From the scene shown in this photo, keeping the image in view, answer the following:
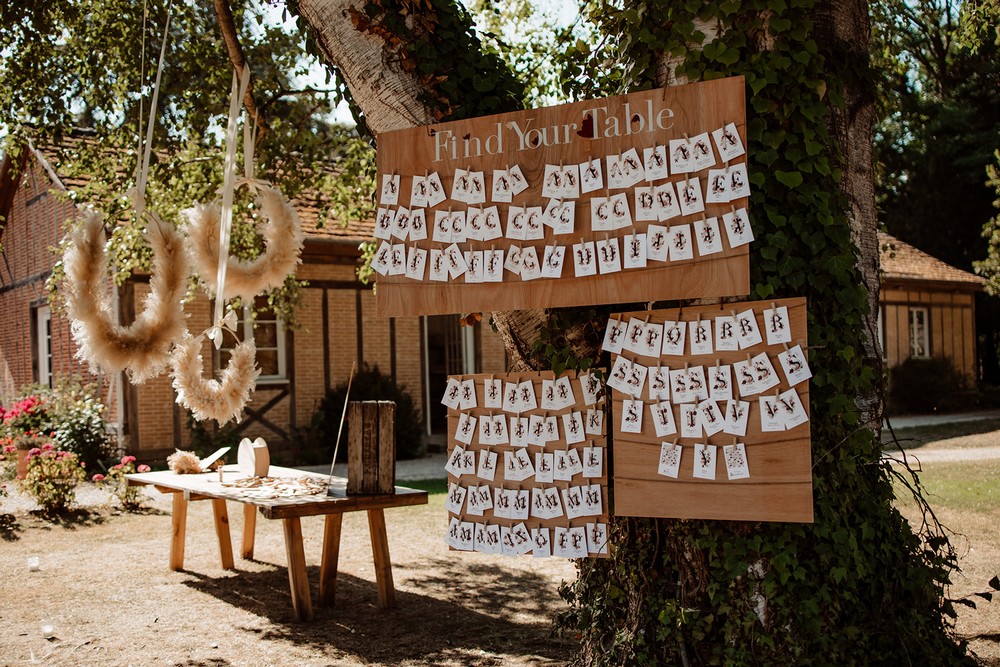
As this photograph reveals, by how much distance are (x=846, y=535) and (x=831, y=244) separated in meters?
1.05

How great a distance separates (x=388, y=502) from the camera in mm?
5605

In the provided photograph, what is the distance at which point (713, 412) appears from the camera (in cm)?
326

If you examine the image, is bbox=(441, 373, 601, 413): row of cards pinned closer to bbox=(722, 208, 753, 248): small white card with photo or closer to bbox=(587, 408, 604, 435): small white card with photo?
bbox=(587, 408, 604, 435): small white card with photo

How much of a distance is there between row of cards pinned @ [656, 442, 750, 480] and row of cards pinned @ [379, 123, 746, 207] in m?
0.95

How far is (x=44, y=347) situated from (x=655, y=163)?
16.5 m

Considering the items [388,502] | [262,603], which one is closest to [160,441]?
[262,603]

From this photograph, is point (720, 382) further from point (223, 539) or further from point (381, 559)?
point (223, 539)

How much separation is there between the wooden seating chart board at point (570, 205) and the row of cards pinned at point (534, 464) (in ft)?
2.09

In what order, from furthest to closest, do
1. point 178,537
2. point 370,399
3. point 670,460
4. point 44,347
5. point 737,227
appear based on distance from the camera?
point 44,347 → point 370,399 → point 178,537 → point 670,460 → point 737,227

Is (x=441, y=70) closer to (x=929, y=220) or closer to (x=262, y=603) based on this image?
(x=262, y=603)

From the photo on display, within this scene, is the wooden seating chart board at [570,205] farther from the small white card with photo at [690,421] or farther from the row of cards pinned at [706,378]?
the small white card with photo at [690,421]

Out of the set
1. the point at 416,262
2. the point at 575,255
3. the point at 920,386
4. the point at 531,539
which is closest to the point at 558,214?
the point at 575,255

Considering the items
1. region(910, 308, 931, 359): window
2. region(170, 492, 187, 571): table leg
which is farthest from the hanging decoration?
region(910, 308, 931, 359): window

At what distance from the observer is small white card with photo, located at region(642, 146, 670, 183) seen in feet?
10.5
